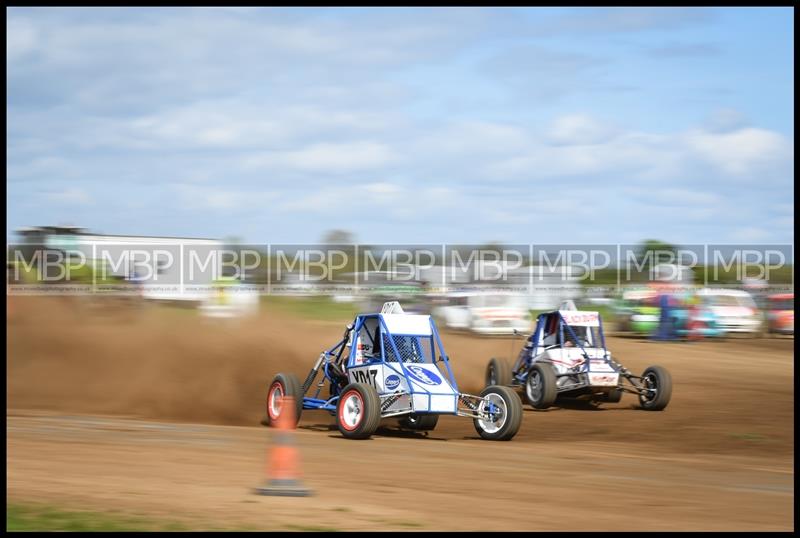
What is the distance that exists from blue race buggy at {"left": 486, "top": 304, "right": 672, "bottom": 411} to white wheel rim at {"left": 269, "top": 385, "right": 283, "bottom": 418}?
17.2 ft

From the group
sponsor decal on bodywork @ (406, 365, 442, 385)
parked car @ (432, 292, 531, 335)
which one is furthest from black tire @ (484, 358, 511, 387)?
Answer: parked car @ (432, 292, 531, 335)

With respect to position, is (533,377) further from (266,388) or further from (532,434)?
(266,388)

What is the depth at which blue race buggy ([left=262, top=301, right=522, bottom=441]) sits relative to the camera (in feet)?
41.6

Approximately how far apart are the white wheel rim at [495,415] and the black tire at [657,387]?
16.4ft

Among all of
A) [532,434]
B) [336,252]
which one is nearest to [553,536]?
[532,434]

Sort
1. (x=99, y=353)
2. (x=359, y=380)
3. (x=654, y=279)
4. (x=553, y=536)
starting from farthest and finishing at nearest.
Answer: (x=654, y=279) < (x=99, y=353) < (x=359, y=380) < (x=553, y=536)

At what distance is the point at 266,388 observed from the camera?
1770 centimetres

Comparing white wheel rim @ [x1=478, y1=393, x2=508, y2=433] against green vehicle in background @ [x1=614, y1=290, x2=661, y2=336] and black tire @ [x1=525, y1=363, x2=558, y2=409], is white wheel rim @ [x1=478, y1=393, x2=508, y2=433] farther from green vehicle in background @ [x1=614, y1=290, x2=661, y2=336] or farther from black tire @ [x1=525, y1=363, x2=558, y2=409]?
green vehicle in background @ [x1=614, y1=290, x2=661, y2=336]

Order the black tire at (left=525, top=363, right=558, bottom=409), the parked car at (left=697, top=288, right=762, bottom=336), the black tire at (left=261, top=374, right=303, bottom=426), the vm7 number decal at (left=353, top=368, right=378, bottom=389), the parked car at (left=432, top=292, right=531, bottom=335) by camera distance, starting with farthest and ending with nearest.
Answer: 1. the parked car at (left=697, top=288, right=762, bottom=336)
2. the parked car at (left=432, top=292, right=531, bottom=335)
3. the black tire at (left=525, top=363, right=558, bottom=409)
4. the black tire at (left=261, top=374, right=303, bottom=426)
5. the vm7 number decal at (left=353, top=368, right=378, bottom=389)

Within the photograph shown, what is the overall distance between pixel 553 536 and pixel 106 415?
1081cm

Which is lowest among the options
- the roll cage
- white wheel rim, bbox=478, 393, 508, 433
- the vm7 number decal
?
white wheel rim, bbox=478, 393, 508, 433

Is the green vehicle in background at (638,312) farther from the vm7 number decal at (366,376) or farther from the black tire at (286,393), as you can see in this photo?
the black tire at (286,393)

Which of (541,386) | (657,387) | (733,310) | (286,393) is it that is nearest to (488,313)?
(733,310)

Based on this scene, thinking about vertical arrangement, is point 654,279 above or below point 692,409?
above
